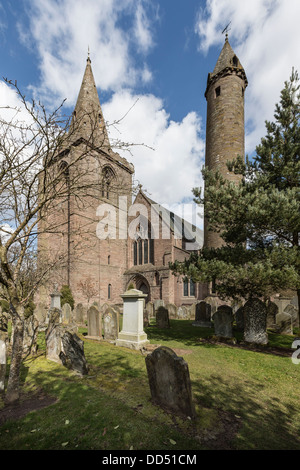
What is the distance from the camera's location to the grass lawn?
9.79 ft

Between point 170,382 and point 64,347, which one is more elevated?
point 170,382

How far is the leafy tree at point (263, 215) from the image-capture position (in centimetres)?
673

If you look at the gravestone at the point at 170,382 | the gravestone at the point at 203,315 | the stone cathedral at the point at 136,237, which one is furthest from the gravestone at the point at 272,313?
the gravestone at the point at 170,382

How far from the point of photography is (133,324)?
8.05m

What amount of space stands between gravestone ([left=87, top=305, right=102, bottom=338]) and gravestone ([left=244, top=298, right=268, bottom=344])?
18.9 feet

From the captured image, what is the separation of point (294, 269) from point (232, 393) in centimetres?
392

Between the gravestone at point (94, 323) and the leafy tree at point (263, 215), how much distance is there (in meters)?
3.81

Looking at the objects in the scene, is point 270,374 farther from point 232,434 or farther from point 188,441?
point 188,441

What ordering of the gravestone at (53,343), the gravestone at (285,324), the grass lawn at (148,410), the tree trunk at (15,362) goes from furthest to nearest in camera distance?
the gravestone at (285,324)
the gravestone at (53,343)
the tree trunk at (15,362)
the grass lawn at (148,410)

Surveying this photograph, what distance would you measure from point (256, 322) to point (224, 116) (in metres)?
13.2

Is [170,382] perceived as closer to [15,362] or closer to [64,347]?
[15,362]

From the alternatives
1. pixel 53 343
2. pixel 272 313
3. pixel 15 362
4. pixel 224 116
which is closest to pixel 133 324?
pixel 53 343

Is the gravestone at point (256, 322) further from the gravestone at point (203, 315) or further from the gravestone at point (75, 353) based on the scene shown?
the gravestone at point (75, 353)
